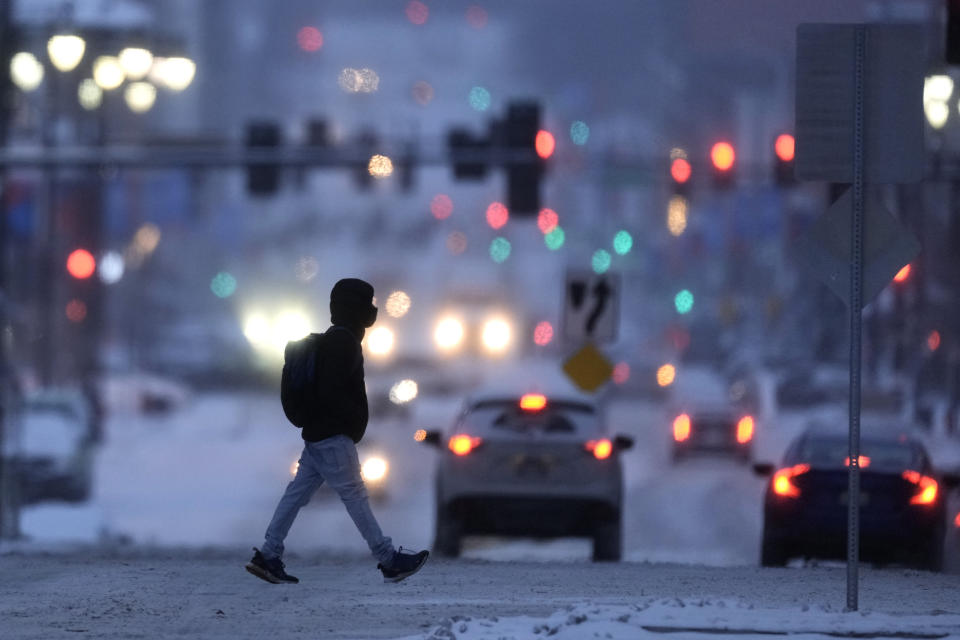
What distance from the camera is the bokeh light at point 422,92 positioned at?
159375 mm

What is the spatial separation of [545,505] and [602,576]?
3786mm

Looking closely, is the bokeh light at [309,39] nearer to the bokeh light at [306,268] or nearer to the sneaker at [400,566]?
the bokeh light at [306,268]

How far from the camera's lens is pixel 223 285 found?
386 ft

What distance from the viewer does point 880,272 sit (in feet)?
33.3

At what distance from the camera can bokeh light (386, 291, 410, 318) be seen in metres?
115

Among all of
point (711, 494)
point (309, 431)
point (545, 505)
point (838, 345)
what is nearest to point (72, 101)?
point (838, 345)

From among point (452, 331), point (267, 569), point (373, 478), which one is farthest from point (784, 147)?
point (452, 331)

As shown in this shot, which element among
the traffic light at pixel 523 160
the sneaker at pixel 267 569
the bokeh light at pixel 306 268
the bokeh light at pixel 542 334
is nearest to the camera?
the sneaker at pixel 267 569

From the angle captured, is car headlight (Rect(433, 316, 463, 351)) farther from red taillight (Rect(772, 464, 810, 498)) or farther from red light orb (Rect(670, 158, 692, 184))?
red taillight (Rect(772, 464, 810, 498))

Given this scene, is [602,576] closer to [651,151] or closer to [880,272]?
[880,272]

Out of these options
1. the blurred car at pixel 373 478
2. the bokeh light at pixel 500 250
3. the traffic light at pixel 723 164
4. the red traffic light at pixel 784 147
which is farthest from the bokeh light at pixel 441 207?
the red traffic light at pixel 784 147

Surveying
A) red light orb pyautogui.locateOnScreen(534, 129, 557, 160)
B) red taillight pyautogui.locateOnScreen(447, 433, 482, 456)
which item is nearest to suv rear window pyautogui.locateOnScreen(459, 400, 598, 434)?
red taillight pyautogui.locateOnScreen(447, 433, 482, 456)

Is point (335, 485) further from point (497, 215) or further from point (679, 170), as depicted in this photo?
point (497, 215)

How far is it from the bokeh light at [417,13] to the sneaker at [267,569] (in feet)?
549
